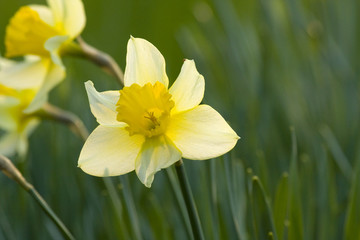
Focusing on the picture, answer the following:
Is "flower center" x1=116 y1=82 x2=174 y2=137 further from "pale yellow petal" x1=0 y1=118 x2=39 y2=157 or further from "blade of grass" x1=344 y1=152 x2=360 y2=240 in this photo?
"pale yellow petal" x1=0 y1=118 x2=39 y2=157

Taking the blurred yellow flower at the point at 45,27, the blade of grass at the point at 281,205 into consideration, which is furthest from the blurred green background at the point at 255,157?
the blurred yellow flower at the point at 45,27

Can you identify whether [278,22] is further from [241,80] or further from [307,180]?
[307,180]

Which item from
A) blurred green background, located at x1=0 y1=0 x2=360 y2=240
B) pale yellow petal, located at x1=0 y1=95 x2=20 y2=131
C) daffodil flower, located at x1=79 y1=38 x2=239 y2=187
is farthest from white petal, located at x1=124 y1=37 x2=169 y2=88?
pale yellow petal, located at x1=0 y1=95 x2=20 y2=131

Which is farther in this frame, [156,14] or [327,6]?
[156,14]

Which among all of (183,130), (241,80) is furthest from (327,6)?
(183,130)

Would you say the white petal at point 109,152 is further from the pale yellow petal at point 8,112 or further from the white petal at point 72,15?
the pale yellow petal at point 8,112

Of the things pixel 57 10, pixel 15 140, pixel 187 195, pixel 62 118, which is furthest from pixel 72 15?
pixel 187 195

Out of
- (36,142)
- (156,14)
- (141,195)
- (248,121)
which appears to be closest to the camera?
(141,195)
